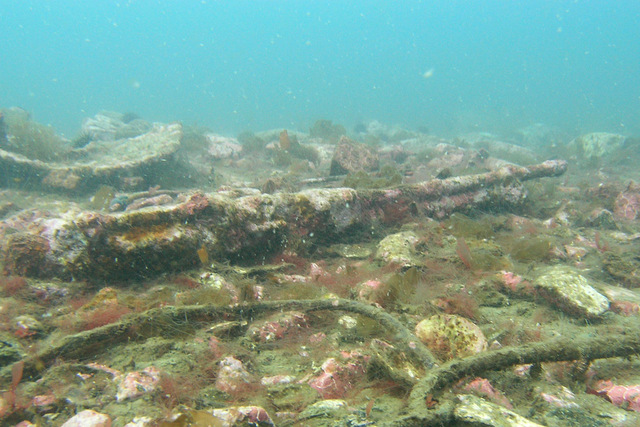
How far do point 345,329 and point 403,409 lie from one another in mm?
1219

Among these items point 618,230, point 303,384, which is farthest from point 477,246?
point 618,230

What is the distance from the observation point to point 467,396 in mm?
1736

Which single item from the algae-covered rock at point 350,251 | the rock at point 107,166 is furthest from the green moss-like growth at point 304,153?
the algae-covered rock at point 350,251

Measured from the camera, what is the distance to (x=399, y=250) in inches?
172

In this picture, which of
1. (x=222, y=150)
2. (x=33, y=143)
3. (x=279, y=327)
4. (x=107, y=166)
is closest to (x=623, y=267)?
(x=279, y=327)

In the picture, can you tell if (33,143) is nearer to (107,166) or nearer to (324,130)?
(107,166)

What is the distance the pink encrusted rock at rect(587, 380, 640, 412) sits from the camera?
6.64 ft

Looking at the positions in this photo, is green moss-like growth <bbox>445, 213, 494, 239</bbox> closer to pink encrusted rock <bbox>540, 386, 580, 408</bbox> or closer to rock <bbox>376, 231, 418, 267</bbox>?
rock <bbox>376, 231, 418, 267</bbox>

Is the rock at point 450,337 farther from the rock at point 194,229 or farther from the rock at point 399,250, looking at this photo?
the rock at point 194,229

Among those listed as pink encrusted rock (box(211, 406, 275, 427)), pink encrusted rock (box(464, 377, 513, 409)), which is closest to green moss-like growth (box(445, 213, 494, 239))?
pink encrusted rock (box(464, 377, 513, 409))

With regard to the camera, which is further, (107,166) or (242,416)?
(107,166)

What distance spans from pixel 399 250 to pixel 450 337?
1926 mm

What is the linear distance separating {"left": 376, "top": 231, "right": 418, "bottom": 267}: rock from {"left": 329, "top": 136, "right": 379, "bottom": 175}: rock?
19.8 ft

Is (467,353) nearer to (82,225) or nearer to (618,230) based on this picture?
(82,225)
